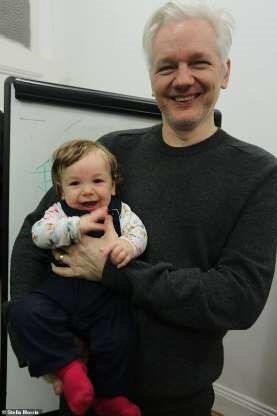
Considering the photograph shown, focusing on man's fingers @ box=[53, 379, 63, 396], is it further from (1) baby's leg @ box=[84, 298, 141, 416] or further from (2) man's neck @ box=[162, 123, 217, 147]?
(2) man's neck @ box=[162, 123, 217, 147]

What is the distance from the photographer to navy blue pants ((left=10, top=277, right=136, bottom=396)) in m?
1.01

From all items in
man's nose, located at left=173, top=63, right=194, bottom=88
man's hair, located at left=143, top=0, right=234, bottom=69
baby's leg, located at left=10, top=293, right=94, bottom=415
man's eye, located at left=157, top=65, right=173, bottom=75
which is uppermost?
man's hair, located at left=143, top=0, right=234, bottom=69

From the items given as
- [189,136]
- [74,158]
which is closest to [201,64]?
[189,136]

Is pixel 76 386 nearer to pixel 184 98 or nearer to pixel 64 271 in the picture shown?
pixel 64 271

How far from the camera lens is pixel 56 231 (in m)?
1.08

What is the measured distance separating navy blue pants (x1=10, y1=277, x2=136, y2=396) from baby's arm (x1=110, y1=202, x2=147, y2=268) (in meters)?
0.12

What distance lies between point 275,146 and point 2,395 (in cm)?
157

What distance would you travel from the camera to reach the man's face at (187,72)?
107cm

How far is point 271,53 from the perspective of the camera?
Result: 5.97 ft

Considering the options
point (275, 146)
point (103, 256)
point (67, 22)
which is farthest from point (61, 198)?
point (67, 22)

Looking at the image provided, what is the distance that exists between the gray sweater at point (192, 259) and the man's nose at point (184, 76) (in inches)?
7.1

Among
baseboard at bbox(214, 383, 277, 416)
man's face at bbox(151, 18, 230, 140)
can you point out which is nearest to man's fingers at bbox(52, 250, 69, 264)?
man's face at bbox(151, 18, 230, 140)

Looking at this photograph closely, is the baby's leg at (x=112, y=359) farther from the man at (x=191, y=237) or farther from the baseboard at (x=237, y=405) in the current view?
the baseboard at (x=237, y=405)

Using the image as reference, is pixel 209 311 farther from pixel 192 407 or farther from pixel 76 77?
pixel 76 77
